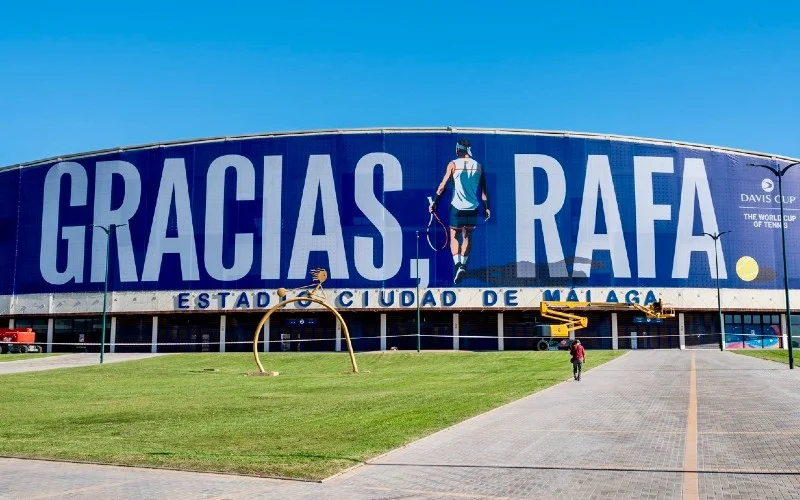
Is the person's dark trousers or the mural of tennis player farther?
the mural of tennis player

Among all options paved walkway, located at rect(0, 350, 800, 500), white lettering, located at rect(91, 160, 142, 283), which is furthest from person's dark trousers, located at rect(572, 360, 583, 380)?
white lettering, located at rect(91, 160, 142, 283)

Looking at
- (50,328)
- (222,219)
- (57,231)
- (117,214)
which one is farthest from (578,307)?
(50,328)

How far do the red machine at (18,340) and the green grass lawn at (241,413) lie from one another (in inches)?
1243

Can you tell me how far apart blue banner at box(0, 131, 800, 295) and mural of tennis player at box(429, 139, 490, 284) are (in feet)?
0.42

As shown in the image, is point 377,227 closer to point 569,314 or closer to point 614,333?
point 569,314

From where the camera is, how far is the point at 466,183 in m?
71.8

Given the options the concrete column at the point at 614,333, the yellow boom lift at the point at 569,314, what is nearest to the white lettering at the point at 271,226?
the yellow boom lift at the point at 569,314

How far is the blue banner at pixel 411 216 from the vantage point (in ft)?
232

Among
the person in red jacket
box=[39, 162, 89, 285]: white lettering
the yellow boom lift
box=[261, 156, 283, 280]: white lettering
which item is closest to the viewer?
the person in red jacket

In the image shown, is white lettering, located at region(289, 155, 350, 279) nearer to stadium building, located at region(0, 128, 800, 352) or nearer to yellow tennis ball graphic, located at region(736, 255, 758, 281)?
stadium building, located at region(0, 128, 800, 352)

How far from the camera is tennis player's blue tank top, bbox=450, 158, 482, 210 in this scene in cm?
7144

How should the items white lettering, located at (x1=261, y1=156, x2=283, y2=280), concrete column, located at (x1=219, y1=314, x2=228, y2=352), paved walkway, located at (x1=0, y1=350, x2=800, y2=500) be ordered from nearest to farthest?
1. paved walkway, located at (x1=0, y1=350, x2=800, y2=500)
2. white lettering, located at (x1=261, y1=156, x2=283, y2=280)
3. concrete column, located at (x1=219, y1=314, x2=228, y2=352)

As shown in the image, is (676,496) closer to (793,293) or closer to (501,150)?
(501,150)

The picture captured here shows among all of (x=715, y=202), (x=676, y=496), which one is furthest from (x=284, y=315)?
(x=676, y=496)
